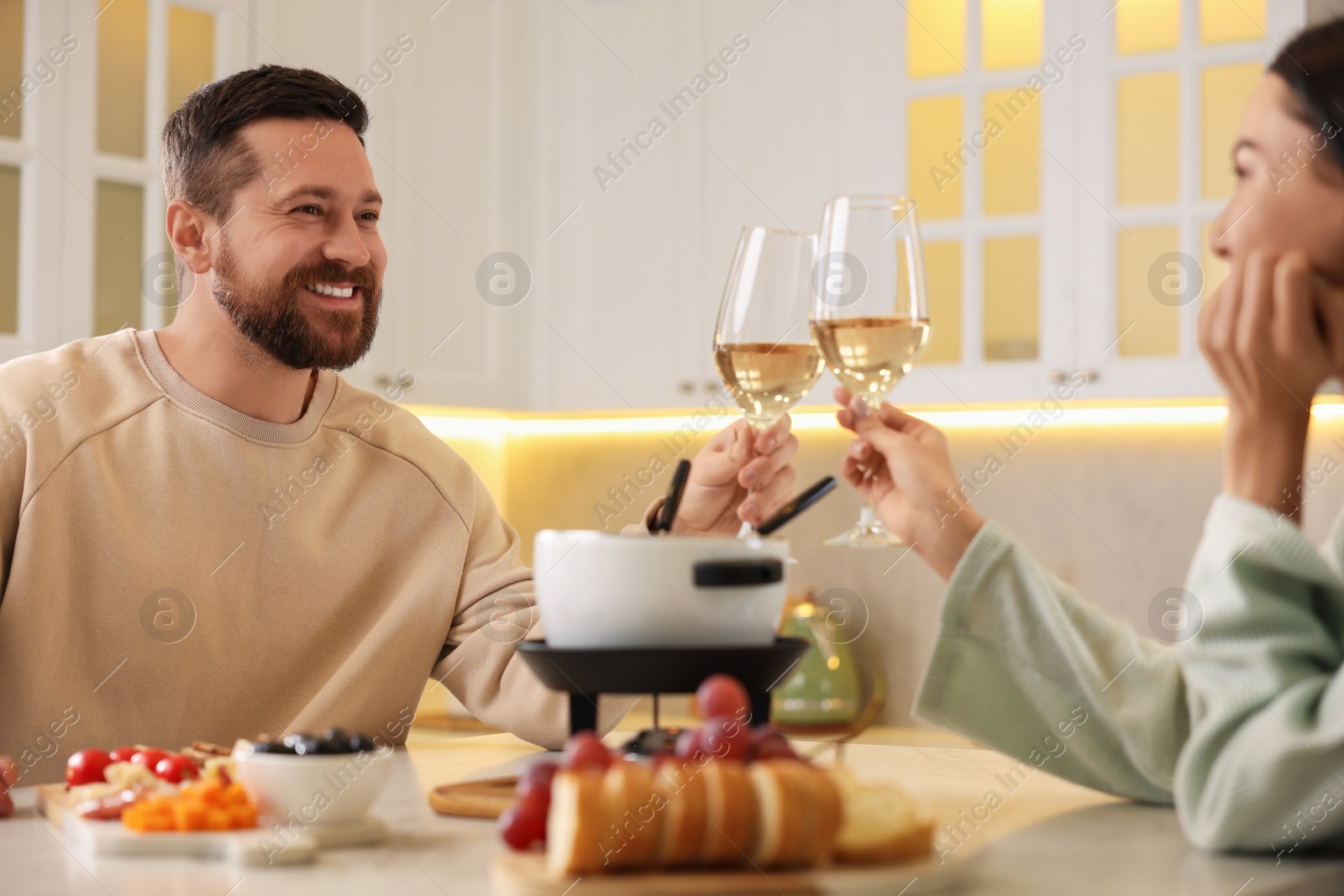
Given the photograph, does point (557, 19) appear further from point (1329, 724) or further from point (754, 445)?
point (1329, 724)

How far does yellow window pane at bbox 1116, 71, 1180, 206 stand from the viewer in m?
2.76

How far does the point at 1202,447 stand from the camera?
295cm

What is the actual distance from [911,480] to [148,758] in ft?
1.93

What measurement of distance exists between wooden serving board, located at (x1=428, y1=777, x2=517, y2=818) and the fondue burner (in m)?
0.08

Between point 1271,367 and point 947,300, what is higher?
point 947,300

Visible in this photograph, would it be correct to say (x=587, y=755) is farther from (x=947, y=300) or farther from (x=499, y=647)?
(x=947, y=300)

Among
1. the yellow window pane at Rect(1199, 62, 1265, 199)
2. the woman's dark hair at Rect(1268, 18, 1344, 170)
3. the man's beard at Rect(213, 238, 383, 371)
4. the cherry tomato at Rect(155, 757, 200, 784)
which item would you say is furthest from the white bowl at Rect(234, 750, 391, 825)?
the yellow window pane at Rect(1199, 62, 1265, 199)

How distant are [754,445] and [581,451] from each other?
241 centimetres

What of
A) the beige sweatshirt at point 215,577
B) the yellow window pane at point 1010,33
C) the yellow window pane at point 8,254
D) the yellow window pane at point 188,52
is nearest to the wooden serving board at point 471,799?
the beige sweatshirt at point 215,577

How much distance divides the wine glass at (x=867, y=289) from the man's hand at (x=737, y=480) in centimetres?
13

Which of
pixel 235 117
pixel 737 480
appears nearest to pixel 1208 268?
pixel 737 480

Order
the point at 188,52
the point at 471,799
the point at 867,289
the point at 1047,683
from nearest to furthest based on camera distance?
1. the point at 471,799
2. the point at 1047,683
3. the point at 867,289
4. the point at 188,52

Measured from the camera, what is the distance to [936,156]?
2.99 m

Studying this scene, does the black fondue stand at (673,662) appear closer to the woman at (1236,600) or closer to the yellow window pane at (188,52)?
the woman at (1236,600)
